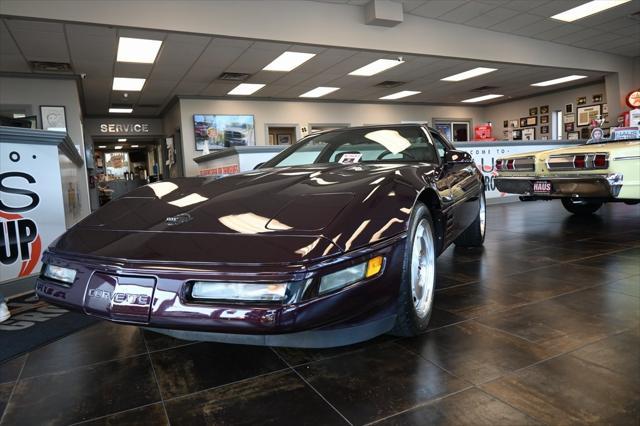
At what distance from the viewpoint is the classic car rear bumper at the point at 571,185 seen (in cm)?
390

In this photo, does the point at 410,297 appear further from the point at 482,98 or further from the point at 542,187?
the point at 482,98

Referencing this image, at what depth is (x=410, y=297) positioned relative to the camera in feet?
5.59

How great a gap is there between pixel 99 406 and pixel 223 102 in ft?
38.1

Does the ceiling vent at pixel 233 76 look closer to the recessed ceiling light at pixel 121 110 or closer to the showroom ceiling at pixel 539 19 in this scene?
the showroom ceiling at pixel 539 19

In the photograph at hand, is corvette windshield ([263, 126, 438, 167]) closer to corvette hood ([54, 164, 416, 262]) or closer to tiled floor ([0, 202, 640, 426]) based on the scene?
corvette hood ([54, 164, 416, 262])

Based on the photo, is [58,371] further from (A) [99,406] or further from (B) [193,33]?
(B) [193,33]

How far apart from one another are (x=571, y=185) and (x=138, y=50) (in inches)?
277

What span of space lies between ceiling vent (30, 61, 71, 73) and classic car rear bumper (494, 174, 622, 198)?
8032mm

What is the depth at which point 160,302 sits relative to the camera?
53.9 inches

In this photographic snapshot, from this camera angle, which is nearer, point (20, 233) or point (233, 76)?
point (20, 233)

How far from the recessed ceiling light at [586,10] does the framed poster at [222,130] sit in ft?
26.5

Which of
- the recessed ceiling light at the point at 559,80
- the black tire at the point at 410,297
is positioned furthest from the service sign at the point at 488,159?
the black tire at the point at 410,297

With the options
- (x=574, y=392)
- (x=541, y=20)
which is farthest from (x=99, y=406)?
(x=541, y=20)

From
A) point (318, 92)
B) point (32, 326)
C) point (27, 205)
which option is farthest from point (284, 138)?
point (32, 326)
